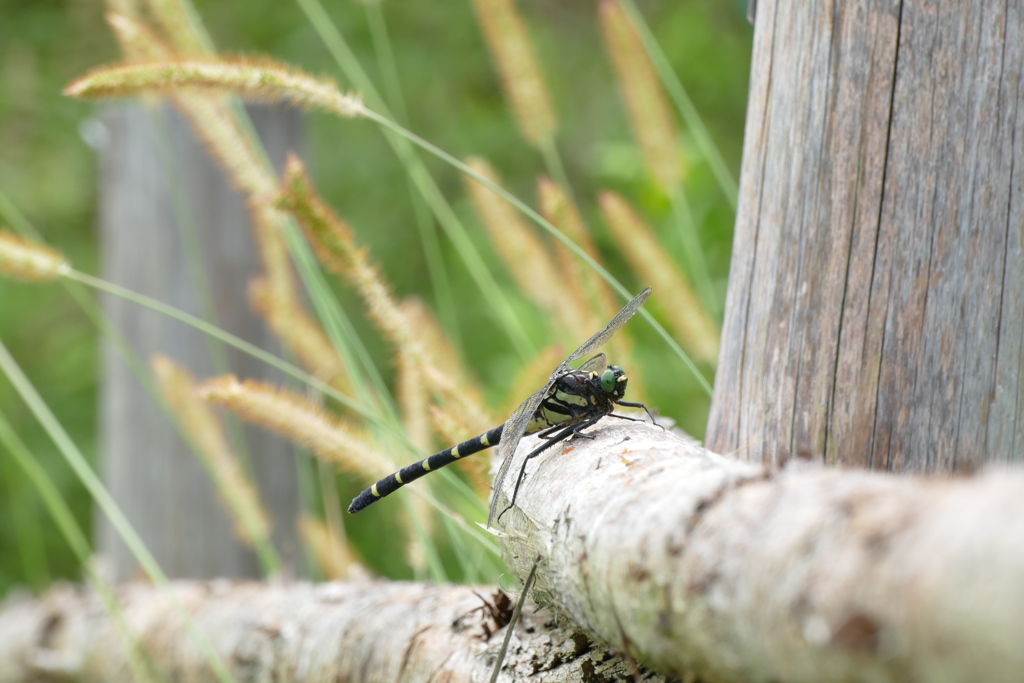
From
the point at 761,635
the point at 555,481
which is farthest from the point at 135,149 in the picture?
the point at 761,635

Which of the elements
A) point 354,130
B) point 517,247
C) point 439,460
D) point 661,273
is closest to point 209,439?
point 439,460

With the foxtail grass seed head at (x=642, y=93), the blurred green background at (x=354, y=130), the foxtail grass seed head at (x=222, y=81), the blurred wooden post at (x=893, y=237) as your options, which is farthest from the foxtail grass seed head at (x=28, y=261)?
the blurred green background at (x=354, y=130)

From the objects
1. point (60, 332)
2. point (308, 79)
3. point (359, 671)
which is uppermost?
point (308, 79)

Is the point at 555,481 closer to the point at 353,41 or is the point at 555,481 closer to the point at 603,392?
the point at 603,392

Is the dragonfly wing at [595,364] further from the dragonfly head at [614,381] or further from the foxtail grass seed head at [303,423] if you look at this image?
the foxtail grass seed head at [303,423]

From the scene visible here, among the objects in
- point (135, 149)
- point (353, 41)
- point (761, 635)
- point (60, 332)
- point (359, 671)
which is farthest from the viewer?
point (353, 41)

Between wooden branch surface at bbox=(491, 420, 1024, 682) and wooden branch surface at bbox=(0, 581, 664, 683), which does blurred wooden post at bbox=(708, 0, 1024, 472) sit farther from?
wooden branch surface at bbox=(0, 581, 664, 683)
